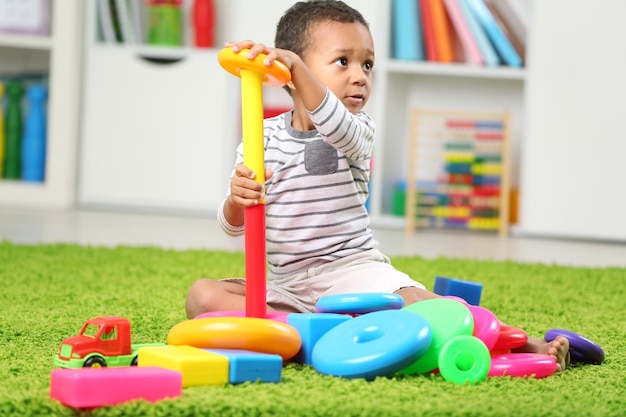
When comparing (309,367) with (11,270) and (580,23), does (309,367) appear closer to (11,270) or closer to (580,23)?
(11,270)

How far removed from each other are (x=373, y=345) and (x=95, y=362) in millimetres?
248

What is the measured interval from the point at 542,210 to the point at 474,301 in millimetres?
1313

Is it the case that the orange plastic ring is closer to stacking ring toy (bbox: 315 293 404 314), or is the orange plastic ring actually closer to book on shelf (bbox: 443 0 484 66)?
stacking ring toy (bbox: 315 293 404 314)

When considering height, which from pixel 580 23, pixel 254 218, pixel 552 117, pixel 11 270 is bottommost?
pixel 11 270

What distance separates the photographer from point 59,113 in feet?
8.99

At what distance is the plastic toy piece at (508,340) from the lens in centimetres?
101

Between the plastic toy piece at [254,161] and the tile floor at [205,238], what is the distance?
3.59 ft

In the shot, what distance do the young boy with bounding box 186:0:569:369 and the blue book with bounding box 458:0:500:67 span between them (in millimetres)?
1548

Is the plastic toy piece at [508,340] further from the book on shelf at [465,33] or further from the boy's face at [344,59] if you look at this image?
the book on shelf at [465,33]

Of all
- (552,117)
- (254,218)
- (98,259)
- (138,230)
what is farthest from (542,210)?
(254,218)

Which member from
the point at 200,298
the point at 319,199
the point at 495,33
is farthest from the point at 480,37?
the point at 200,298

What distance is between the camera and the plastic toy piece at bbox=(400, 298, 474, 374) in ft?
2.98

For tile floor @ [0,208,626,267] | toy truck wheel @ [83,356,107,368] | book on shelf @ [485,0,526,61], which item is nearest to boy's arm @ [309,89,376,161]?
toy truck wheel @ [83,356,107,368]

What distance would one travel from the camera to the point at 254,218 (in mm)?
976
